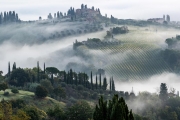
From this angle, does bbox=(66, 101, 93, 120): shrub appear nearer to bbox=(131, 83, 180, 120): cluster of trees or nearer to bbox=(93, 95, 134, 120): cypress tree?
bbox=(131, 83, 180, 120): cluster of trees

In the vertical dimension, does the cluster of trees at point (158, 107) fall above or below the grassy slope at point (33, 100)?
below

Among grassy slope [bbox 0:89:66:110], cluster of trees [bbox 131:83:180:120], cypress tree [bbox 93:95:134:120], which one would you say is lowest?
cluster of trees [bbox 131:83:180:120]

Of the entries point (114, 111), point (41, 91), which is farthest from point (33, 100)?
point (114, 111)

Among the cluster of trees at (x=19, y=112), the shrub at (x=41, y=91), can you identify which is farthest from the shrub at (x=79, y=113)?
the shrub at (x=41, y=91)

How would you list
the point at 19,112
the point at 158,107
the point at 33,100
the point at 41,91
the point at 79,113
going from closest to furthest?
the point at 19,112 < the point at 79,113 < the point at 33,100 < the point at 41,91 < the point at 158,107

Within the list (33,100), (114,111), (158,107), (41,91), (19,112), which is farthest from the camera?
(158,107)

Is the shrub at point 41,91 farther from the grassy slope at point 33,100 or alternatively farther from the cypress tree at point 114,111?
the cypress tree at point 114,111

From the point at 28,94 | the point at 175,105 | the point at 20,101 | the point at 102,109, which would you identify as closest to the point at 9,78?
the point at 28,94

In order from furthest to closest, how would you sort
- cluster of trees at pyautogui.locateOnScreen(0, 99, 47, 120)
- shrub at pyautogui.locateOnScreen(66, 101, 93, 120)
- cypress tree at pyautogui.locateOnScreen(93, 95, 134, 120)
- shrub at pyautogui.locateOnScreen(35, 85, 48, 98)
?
1. shrub at pyautogui.locateOnScreen(35, 85, 48, 98)
2. shrub at pyautogui.locateOnScreen(66, 101, 93, 120)
3. cluster of trees at pyautogui.locateOnScreen(0, 99, 47, 120)
4. cypress tree at pyautogui.locateOnScreen(93, 95, 134, 120)

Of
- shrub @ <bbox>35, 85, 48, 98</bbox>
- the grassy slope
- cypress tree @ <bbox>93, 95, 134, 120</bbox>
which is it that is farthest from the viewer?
shrub @ <bbox>35, 85, 48, 98</bbox>

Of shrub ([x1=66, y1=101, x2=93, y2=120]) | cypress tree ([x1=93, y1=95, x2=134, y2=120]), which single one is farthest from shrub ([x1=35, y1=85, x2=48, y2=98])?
cypress tree ([x1=93, y1=95, x2=134, y2=120])

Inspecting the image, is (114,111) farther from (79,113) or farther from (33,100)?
(33,100)
